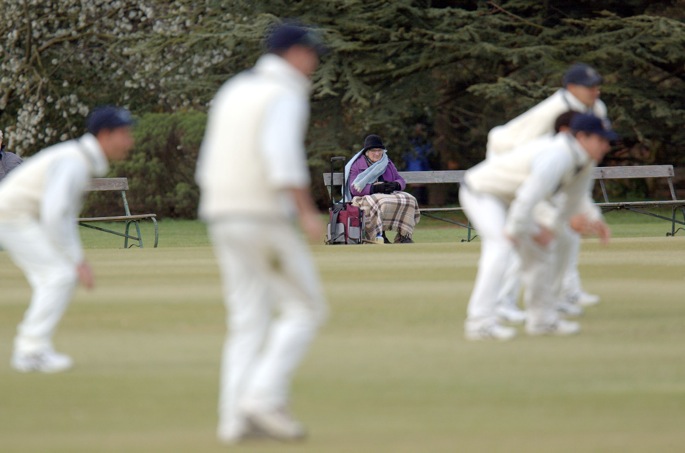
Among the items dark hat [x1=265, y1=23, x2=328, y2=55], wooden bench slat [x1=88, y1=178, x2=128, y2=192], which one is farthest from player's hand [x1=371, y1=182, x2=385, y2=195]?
dark hat [x1=265, y1=23, x2=328, y2=55]

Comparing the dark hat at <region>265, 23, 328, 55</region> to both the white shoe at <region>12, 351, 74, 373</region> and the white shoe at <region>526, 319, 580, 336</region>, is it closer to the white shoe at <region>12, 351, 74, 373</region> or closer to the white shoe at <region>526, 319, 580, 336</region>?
the white shoe at <region>12, 351, 74, 373</region>

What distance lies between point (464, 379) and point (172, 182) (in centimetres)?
2279

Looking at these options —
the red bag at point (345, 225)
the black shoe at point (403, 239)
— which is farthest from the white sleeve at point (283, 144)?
the black shoe at point (403, 239)

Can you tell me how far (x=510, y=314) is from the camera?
403 inches

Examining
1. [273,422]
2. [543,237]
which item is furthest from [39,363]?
[543,237]

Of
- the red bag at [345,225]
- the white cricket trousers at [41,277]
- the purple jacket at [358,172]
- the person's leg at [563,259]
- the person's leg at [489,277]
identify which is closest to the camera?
the white cricket trousers at [41,277]

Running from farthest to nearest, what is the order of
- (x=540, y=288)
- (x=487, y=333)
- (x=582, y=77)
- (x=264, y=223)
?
(x=582, y=77) → (x=540, y=288) → (x=487, y=333) → (x=264, y=223)

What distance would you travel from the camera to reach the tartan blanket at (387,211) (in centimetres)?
2016

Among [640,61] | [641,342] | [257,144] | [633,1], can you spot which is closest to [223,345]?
[641,342]

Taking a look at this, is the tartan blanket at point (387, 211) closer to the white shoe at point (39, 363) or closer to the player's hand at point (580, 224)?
the player's hand at point (580, 224)

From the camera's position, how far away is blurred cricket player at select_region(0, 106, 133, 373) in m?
7.82

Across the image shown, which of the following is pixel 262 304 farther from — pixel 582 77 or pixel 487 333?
pixel 582 77

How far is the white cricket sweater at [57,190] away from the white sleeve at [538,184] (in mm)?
2465

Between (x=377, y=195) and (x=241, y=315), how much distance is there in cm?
1431
